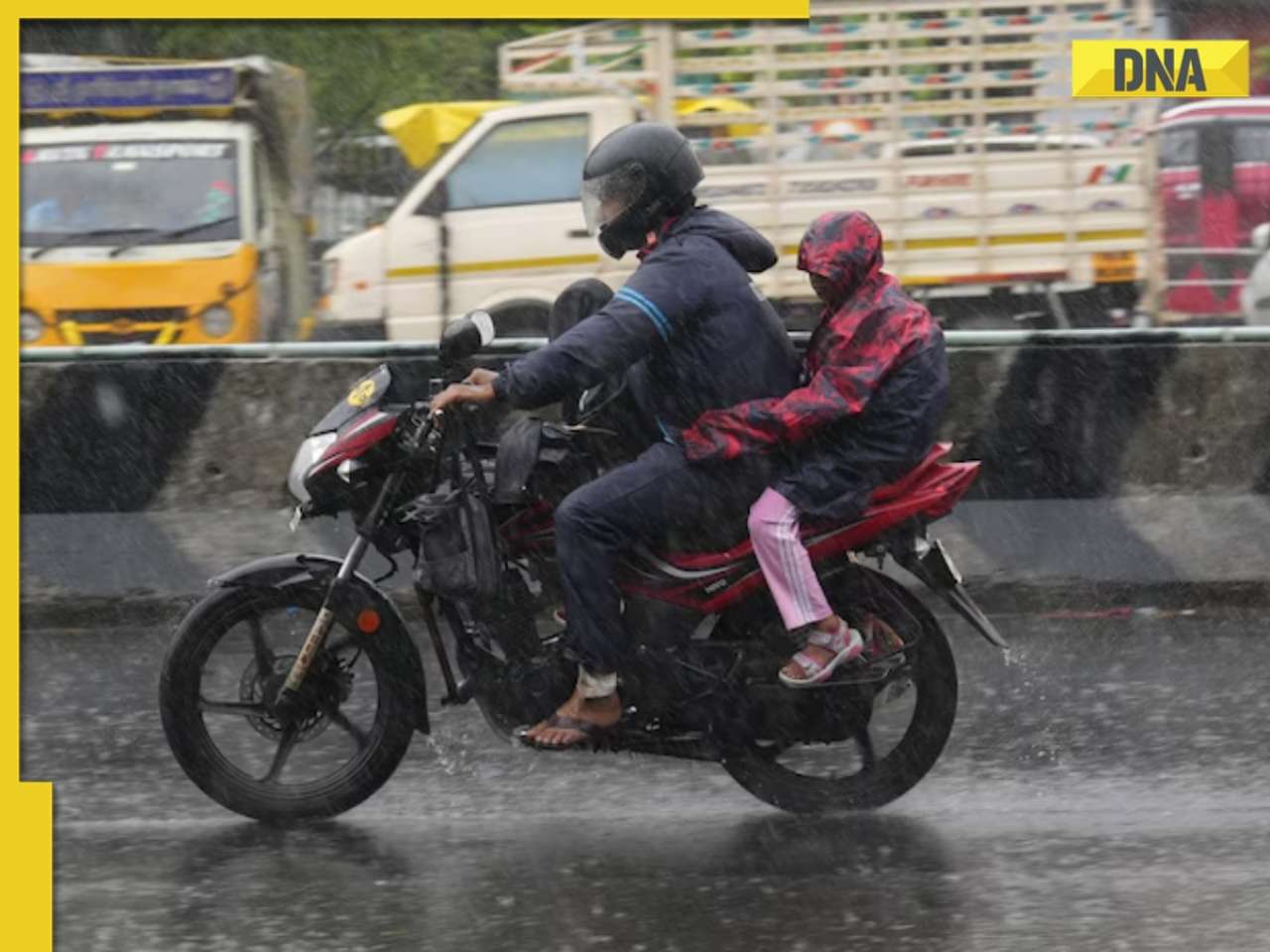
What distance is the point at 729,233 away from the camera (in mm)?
5496

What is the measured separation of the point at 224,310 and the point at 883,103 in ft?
17.7

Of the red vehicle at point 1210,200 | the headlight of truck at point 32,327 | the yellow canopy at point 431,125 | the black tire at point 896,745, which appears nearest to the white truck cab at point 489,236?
the yellow canopy at point 431,125

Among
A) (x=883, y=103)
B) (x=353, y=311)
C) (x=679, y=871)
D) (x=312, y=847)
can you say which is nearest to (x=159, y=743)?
(x=312, y=847)

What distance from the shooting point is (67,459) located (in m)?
8.65

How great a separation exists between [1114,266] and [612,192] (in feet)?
42.2

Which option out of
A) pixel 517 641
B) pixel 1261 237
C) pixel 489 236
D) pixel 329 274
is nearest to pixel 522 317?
pixel 489 236

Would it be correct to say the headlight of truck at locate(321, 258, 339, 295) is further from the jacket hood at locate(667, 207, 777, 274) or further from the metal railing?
the jacket hood at locate(667, 207, 777, 274)

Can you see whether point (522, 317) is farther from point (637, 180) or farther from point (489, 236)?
point (637, 180)

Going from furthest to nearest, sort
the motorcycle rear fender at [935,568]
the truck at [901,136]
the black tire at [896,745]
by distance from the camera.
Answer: the truck at [901,136] → the black tire at [896,745] → the motorcycle rear fender at [935,568]

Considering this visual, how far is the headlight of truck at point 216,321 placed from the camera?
16.8 meters

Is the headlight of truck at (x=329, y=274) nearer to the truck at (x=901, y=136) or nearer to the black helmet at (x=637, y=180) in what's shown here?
the truck at (x=901, y=136)

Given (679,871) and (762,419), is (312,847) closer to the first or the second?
(679,871)

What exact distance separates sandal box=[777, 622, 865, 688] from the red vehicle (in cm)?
1261

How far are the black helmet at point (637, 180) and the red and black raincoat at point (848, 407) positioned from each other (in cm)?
35
